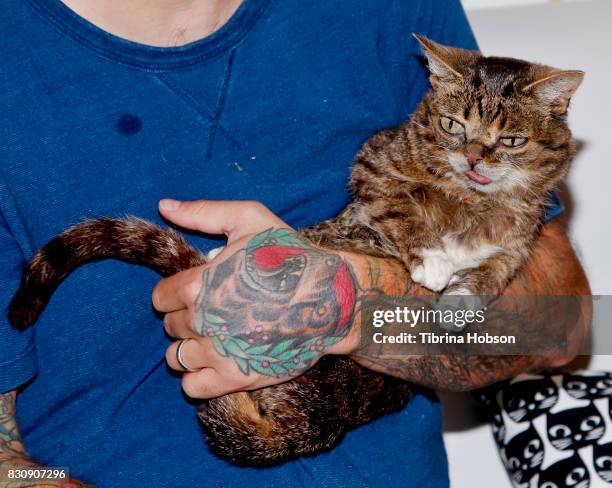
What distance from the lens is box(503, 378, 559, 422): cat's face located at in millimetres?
2068

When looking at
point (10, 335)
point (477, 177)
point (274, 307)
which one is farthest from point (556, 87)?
point (10, 335)

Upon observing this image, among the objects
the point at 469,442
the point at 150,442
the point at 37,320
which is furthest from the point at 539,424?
the point at 37,320

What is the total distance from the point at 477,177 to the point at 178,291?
74 cm

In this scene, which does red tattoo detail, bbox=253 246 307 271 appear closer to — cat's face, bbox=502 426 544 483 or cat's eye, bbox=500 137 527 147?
cat's eye, bbox=500 137 527 147

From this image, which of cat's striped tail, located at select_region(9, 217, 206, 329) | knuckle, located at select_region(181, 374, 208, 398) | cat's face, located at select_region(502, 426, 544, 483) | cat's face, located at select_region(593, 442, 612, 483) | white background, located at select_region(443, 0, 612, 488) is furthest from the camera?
white background, located at select_region(443, 0, 612, 488)

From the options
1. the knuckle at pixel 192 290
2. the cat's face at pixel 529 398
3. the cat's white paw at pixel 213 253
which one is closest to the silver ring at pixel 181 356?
the knuckle at pixel 192 290

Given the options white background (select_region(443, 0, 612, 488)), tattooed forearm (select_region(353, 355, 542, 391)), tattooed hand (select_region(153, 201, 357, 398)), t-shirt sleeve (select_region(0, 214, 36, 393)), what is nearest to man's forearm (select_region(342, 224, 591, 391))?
tattooed forearm (select_region(353, 355, 542, 391))

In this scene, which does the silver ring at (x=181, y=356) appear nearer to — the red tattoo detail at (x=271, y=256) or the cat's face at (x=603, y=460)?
the red tattoo detail at (x=271, y=256)

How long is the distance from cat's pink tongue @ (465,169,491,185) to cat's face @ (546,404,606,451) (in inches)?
31.2

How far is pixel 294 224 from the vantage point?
1.73 metres

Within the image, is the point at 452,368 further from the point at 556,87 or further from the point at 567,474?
the point at 556,87

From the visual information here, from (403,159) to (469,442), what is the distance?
115 centimetres

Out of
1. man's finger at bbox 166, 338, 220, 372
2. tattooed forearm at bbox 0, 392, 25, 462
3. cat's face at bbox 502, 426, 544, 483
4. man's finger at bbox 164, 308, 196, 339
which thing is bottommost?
cat's face at bbox 502, 426, 544, 483

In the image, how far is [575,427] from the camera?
6.54ft
